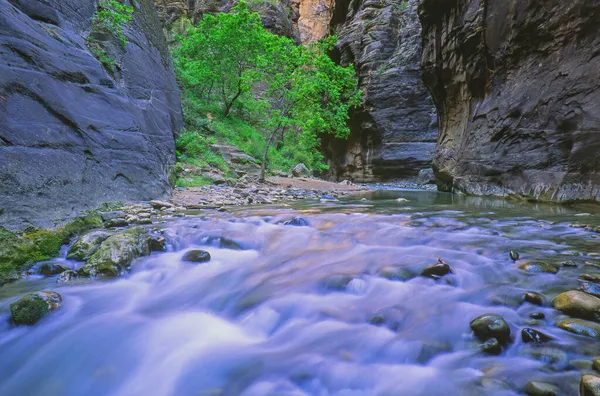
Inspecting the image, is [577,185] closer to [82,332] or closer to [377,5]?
[82,332]

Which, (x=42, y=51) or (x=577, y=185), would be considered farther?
(x=577, y=185)

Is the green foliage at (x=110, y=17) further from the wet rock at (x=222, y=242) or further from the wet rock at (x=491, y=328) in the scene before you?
the wet rock at (x=491, y=328)

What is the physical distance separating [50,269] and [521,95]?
9.82 m

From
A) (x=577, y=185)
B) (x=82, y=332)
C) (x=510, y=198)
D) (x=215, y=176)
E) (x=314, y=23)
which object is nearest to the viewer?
(x=82, y=332)

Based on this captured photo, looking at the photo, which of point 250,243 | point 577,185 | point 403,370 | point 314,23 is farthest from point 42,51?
point 314,23

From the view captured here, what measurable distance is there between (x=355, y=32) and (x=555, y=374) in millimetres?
24168

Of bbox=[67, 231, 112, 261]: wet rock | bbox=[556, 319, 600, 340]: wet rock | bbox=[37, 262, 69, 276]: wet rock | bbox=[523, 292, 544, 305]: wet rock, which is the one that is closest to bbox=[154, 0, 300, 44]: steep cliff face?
bbox=[67, 231, 112, 261]: wet rock

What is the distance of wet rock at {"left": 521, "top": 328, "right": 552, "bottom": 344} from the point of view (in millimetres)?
1690

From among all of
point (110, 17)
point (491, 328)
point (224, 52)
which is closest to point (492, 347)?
point (491, 328)

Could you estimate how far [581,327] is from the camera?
1701 mm

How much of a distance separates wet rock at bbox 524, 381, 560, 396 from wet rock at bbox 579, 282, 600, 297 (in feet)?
3.29

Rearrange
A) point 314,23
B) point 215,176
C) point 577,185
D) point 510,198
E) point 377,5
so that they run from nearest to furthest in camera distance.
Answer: point 577,185 → point 510,198 → point 215,176 → point 377,5 → point 314,23

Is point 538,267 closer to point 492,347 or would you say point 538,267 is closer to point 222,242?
point 492,347

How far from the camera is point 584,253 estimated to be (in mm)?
2912
